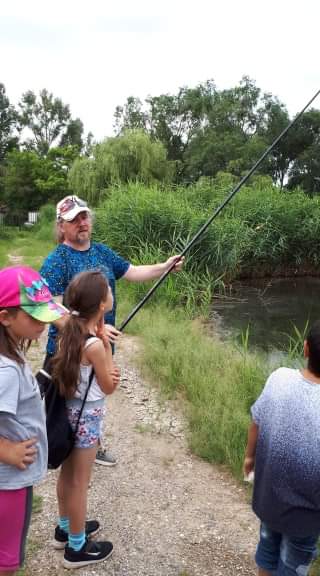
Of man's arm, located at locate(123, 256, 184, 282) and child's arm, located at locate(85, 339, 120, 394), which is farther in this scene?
man's arm, located at locate(123, 256, 184, 282)

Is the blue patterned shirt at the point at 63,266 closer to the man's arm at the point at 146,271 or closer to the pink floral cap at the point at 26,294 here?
the man's arm at the point at 146,271

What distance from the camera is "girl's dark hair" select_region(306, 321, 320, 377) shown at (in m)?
1.40

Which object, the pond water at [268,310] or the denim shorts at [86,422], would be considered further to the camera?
the pond water at [268,310]

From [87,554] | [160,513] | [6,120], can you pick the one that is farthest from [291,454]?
[6,120]

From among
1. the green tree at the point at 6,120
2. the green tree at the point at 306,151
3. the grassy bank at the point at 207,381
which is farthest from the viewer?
the green tree at the point at 6,120

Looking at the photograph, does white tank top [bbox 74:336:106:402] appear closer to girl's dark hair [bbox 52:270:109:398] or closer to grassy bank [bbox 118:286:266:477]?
girl's dark hair [bbox 52:270:109:398]

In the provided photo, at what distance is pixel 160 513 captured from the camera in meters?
2.35

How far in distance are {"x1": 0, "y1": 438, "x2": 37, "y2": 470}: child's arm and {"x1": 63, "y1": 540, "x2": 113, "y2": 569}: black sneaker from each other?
773 mm

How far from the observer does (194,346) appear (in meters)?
4.63

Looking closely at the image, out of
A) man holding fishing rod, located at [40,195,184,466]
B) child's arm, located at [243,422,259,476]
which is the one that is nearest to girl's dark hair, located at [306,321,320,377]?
child's arm, located at [243,422,259,476]

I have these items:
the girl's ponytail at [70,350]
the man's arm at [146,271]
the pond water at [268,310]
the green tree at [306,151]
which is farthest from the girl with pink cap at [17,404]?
the green tree at [306,151]

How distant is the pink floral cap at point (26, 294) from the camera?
4.29 feet

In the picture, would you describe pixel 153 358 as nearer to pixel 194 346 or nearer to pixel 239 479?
pixel 194 346

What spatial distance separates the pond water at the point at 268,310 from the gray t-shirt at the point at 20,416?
5.04 metres
